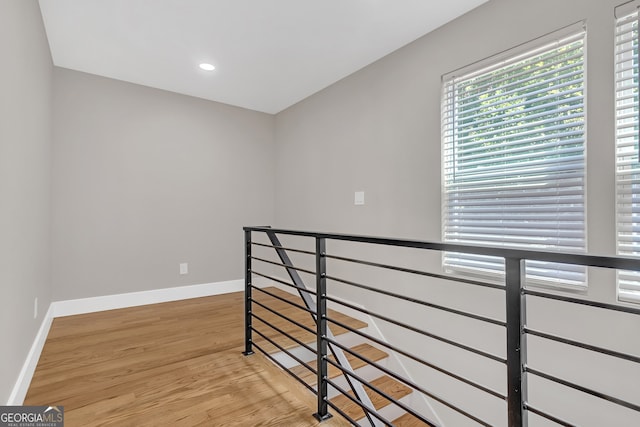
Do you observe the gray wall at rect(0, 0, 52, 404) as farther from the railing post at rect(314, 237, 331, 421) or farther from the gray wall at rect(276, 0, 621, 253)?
the gray wall at rect(276, 0, 621, 253)

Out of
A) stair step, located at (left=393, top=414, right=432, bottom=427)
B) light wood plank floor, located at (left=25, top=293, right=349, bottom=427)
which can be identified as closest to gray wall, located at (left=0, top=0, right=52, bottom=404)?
light wood plank floor, located at (left=25, top=293, right=349, bottom=427)

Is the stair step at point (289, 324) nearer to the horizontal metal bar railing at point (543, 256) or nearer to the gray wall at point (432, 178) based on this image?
the gray wall at point (432, 178)

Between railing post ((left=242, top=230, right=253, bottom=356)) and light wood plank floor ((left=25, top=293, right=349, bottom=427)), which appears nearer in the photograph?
light wood plank floor ((left=25, top=293, right=349, bottom=427))

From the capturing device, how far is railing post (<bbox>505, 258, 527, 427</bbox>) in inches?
35.6

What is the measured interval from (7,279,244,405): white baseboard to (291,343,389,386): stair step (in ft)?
5.31

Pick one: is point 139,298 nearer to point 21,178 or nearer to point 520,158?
point 21,178

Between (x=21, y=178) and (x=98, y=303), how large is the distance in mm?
1974

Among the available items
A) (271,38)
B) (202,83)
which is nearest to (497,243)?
(271,38)

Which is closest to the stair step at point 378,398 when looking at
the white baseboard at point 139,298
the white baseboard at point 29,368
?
the white baseboard at point 29,368

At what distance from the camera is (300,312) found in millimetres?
3336

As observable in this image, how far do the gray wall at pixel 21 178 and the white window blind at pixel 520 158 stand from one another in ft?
8.42

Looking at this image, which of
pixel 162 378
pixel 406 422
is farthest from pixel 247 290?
pixel 406 422

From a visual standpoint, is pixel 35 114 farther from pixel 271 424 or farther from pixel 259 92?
pixel 271 424

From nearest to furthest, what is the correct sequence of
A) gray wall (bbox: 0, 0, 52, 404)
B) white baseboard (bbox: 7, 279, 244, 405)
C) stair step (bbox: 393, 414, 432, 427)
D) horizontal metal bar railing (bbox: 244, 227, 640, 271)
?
1. horizontal metal bar railing (bbox: 244, 227, 640, 271)
2. gray wall (bbox: 0, 0, 52, 404)
3. white baseboard (bbox: 7, 279, 244, 405)
4. stair step (bbox: 393, 414, 432, 427)
